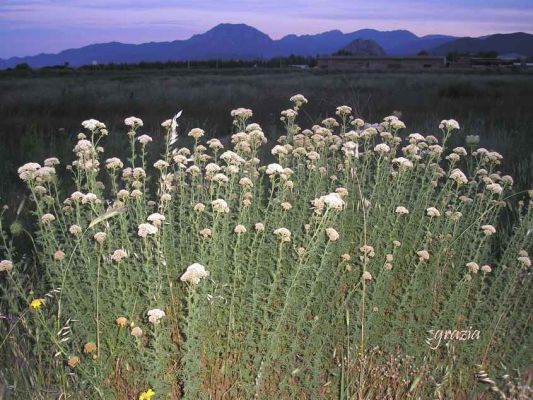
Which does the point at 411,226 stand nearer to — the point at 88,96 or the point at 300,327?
the point at 300,327

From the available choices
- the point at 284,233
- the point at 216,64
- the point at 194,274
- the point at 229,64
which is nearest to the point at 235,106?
the point at 284,233

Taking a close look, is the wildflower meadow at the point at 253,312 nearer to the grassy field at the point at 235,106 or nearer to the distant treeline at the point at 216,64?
the grassy field at the point at 235,106

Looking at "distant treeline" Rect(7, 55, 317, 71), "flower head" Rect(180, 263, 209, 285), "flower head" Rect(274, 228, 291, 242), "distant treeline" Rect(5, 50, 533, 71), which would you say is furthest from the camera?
"distant treeline" Rect(7, 55, 317, 71)

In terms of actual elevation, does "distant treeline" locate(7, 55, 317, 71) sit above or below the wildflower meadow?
above

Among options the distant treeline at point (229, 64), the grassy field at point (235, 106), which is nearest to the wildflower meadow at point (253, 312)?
the grassy field at point (235, 106)

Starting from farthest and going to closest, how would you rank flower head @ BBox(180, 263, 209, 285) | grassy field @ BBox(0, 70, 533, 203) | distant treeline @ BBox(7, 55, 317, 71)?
distant treeline @ BBox(7, 55, 317, 71)
grassy field @ BBox(0, 70, 533, 203)
flower head @ BBox(180, 263, 209, 285)

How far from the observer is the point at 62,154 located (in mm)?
8172

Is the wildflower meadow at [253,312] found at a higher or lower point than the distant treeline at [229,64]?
lower

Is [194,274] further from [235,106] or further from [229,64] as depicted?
[229,64]

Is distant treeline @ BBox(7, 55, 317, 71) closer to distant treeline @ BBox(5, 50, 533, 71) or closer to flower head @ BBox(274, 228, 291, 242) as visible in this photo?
distant treeline @ BBox(5, 50, 533, 71)

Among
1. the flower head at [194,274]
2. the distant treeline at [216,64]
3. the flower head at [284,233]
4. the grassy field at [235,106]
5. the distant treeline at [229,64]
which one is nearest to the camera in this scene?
the flower head at [194,274]

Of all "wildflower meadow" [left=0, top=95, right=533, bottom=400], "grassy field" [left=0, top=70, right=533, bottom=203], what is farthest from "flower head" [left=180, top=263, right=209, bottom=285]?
"grassy field" [left=0, top=70, right=533, bottom=203]

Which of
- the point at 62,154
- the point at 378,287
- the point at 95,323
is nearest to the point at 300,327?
the point at 378,287

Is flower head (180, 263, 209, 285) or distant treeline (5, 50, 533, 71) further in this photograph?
distant treeline (5, 50, 533, 71)
